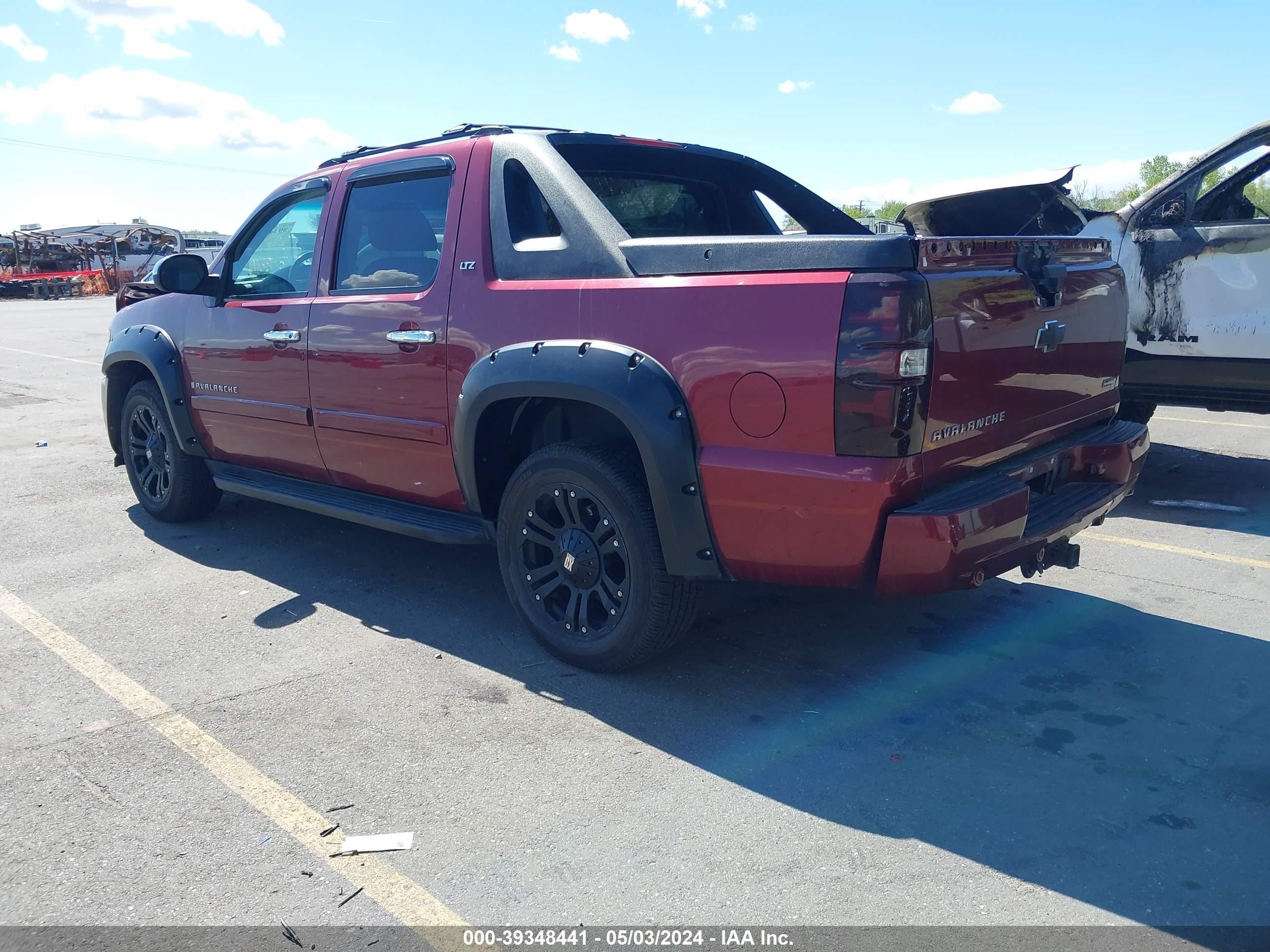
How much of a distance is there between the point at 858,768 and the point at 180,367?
433cm

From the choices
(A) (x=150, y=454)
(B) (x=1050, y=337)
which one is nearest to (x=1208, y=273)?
(B) (x=1050, y=337)

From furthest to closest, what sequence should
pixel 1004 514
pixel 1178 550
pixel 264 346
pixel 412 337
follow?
pixel 1178 550, pixel 264 346, pixel 412 337, pixel 1004 514

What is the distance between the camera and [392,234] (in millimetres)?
4602

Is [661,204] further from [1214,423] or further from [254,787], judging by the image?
[1214,423]

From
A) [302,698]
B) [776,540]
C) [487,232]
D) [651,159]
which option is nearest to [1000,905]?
[776,540]

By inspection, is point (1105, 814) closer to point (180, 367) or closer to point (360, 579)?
point (360, 579)

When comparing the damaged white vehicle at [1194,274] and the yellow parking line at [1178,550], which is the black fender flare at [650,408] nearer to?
the yellow parking line at [1178,550]

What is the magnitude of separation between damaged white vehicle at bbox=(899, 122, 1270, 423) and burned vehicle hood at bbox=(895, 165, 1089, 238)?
0.05 feet

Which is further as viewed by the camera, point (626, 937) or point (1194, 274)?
point (1194, 274)

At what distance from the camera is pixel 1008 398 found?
354 centimetres

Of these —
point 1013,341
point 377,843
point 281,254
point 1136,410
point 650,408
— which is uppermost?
point 281,254

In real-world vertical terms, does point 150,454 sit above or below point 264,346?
below

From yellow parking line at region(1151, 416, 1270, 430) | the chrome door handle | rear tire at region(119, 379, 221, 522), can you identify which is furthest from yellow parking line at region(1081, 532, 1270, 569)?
rear tire at region(119, 379, 221, 522)

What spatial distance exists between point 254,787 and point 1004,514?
2465mm
